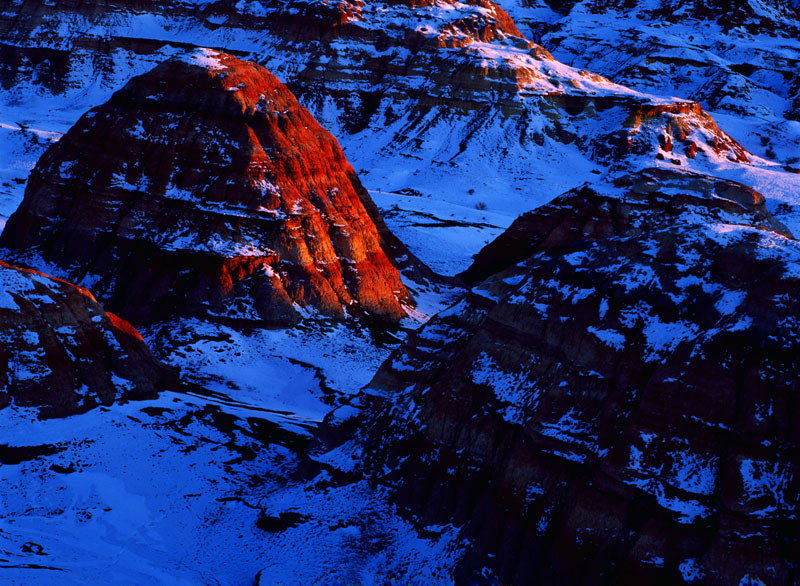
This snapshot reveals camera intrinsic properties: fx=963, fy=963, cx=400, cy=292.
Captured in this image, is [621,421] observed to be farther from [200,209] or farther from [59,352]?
[200,209]

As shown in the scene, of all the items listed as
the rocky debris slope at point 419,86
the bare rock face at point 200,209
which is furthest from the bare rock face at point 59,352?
the rocky debris slope at point 419,86

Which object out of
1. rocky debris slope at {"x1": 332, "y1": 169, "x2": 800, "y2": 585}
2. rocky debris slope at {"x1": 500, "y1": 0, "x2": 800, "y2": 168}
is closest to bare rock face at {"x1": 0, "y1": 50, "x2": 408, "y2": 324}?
rocky debris slope at {"x1": 332, "y1": 169, "x2": 800, "y2": 585}

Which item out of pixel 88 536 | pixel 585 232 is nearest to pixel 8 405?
pixel 88 536

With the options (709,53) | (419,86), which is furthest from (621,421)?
(709,53)

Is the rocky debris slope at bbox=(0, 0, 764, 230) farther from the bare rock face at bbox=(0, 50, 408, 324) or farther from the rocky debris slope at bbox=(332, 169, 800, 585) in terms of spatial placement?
the rocky debris slope at bbox=(332, 169, 800, 585)

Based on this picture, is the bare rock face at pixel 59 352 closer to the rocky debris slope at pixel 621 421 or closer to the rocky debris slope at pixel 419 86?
the rocky debris slope at pixel 621 421
